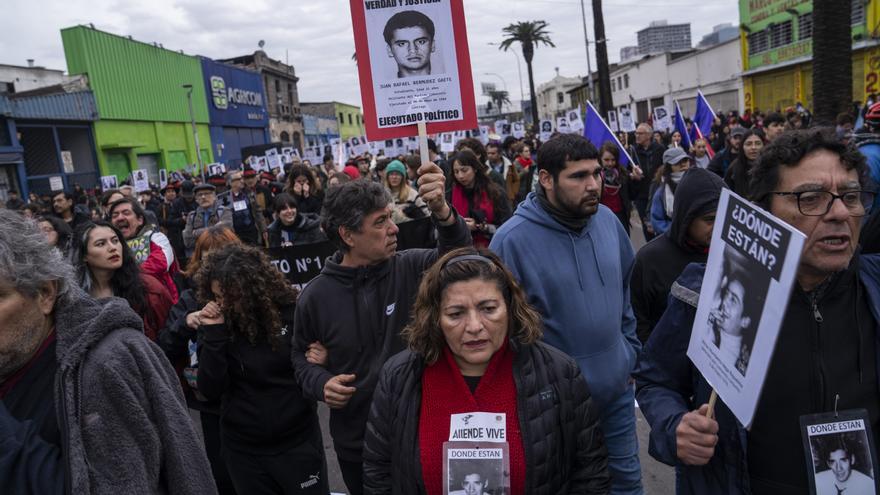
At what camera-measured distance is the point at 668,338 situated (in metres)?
2.00

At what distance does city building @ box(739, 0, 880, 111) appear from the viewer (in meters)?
23.9

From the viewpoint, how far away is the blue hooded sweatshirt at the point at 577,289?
2.88m

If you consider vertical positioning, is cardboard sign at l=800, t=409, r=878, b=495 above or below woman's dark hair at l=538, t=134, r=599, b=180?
below

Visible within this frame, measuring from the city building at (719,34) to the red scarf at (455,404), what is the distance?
57244mm

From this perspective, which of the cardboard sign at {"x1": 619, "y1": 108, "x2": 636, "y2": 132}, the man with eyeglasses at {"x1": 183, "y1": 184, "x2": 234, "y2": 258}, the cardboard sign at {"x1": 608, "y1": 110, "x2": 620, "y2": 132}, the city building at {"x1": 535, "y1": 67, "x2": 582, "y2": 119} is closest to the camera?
the man with eyeglasses at {"x1": 183, "y1": 184, "x2": 234, "y2": 258}

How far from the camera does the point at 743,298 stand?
4.87 ft

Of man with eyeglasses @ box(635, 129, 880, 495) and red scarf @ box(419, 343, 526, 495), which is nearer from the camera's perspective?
man with eyeglasses @ box(635, 129, 880, 495)

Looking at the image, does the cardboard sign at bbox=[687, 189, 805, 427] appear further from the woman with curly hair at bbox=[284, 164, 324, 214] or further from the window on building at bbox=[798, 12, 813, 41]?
the window on building at bbox=[798, 12, 813, 41]

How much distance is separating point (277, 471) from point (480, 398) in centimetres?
144

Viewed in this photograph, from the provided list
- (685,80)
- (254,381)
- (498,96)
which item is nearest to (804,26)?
(685,80)

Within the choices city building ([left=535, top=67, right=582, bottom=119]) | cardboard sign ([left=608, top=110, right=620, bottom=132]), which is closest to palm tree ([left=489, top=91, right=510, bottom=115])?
city building ([left=535, top=67, right=582, bottom=119])

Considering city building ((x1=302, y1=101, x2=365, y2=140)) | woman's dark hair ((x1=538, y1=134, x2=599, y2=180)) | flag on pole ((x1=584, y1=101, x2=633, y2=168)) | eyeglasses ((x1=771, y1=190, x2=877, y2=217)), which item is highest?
city building ((x1=302, y1=101, x2=365, y2=140))

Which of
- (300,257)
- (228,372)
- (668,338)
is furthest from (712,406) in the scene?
(300,257)

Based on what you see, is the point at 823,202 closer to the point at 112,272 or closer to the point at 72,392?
the point at 72,392
